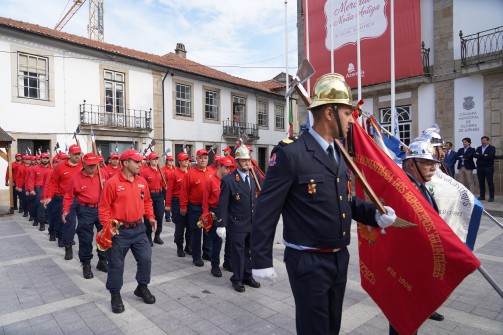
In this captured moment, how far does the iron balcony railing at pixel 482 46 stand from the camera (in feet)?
42.7

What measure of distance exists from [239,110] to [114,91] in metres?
10.6

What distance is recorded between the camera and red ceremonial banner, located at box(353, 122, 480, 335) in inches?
101

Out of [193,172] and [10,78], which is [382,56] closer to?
[193,172]

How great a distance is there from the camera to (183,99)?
23.6m

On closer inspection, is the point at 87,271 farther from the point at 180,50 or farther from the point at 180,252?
the point at 180,50

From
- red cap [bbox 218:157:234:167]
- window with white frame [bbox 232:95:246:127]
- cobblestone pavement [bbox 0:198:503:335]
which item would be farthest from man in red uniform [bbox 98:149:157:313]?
window with white frame [bbox 232:95:246:127]

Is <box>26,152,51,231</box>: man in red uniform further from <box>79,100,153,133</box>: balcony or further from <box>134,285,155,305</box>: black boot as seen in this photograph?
<box>134,285,155,305</box>: black boot

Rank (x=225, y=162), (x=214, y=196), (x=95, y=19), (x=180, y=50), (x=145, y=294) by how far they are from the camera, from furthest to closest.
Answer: (x=95, y=19)
(x=180, y=50)
(x=225, y=162)
(x=214, y=196)
(x=145, y=294)

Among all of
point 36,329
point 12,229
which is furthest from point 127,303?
point 12,229

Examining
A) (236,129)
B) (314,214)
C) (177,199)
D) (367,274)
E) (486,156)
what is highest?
(236,129)

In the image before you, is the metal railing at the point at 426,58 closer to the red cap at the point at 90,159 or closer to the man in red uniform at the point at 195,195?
the man in red uniform at the point at 195,195

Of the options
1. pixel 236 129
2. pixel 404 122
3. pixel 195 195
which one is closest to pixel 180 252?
pixel 195 195

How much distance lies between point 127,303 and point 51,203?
15.8 feet

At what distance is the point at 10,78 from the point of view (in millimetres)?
15766
